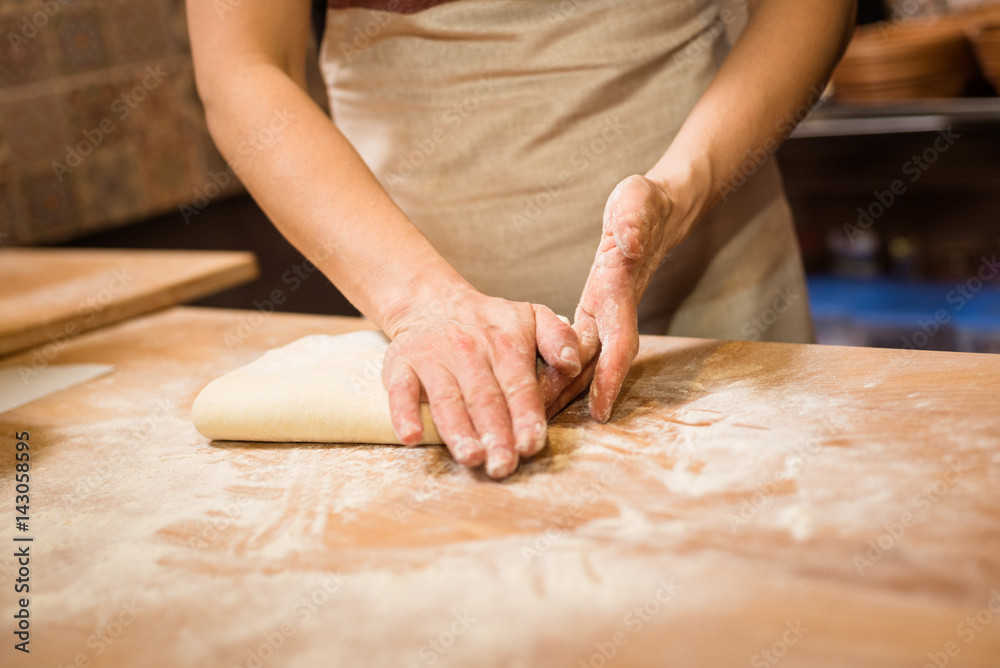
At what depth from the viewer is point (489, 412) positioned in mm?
837

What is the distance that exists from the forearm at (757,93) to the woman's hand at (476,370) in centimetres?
33

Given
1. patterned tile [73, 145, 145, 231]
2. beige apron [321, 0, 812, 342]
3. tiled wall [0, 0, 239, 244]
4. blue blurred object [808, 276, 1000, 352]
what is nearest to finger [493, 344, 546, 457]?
beige apron [321, 0, 812, 342]

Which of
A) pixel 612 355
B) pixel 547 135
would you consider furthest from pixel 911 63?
pixel 612 355

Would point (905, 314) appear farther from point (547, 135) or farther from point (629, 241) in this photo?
point (629, 241)

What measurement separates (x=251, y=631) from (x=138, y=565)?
0.17 meters

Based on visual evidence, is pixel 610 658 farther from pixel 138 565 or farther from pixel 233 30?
pixel 233 30

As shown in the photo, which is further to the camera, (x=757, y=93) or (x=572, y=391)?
(x=757, y=93)

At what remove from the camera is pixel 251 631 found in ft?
2.08

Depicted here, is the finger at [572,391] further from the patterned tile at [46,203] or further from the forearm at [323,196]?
the patterned tile at [46,203]

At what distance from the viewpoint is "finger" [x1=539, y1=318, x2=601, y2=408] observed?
908mm

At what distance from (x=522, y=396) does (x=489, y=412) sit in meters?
0.04

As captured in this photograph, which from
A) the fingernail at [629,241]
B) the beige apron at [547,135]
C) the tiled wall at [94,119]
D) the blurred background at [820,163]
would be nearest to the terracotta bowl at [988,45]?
the blurred background at [820,163]

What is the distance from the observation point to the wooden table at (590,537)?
0.58m

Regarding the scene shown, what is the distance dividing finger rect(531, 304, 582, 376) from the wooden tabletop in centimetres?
104
